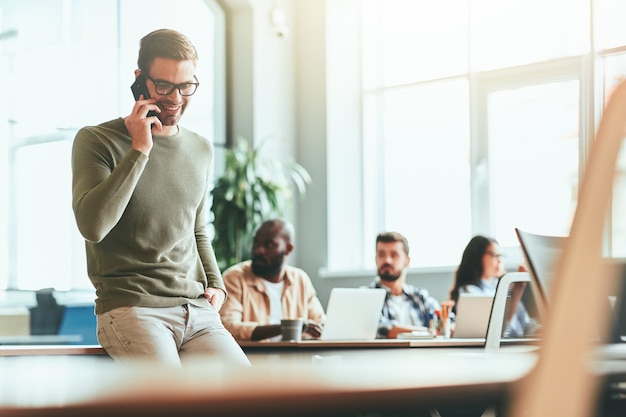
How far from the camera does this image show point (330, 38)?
24.4 feet

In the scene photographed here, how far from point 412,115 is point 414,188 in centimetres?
59

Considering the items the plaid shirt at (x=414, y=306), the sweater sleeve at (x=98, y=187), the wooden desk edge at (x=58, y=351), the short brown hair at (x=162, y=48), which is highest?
the short brown hair at (x=162, y=48)

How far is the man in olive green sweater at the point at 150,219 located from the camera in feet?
5.59

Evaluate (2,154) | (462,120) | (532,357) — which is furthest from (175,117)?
(462,120)

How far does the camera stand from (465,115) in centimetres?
698

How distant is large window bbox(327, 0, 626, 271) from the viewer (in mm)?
6488

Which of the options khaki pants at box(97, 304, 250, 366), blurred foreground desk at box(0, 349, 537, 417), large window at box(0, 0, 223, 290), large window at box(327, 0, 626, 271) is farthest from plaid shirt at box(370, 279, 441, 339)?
blurred foreground desk at box(0, 349, 537, 417)

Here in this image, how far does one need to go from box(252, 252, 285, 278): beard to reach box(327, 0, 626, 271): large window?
2425 mm

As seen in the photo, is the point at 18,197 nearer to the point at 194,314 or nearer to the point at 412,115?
the point at 412,115

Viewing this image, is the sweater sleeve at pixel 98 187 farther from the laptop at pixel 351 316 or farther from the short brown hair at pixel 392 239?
the short brown hair at pixel 392 239

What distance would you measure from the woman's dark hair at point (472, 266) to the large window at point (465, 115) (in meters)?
1.34

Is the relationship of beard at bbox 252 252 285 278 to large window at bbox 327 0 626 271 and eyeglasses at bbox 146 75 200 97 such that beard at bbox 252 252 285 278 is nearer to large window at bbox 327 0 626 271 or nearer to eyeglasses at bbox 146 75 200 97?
large window at bbox 327 0 626 271

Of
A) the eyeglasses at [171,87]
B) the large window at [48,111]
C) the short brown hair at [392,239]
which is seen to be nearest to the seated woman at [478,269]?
the short brown hair at [392,239]

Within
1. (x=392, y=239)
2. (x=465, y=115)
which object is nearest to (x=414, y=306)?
(x=392, y=239)
